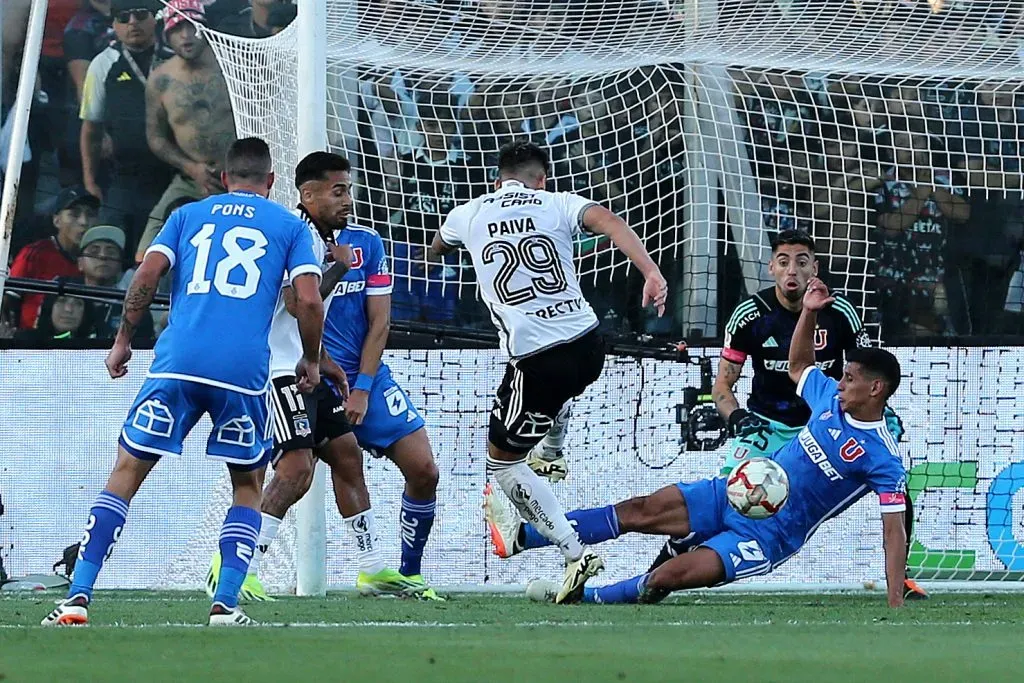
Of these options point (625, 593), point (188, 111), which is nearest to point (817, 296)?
point (625, 593)

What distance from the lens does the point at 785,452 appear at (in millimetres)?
7332

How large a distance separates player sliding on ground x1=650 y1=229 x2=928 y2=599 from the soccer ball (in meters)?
0.79

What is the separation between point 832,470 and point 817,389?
1.29 feet

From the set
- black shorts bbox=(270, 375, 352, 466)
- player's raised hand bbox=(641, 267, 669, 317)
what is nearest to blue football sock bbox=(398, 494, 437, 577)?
black shorts bbox=(270, 375, 352, 466)

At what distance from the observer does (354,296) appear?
751 cm

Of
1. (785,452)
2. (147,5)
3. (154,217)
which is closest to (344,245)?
(785,452)

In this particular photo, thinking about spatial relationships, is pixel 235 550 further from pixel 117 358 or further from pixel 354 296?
pixel 354 296

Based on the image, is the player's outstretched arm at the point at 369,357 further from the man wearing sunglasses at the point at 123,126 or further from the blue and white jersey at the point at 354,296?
the man wearing sunglasses at the point at 123,126

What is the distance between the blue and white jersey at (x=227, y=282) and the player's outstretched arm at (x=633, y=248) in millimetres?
1328

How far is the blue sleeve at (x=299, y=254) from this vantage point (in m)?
5.45

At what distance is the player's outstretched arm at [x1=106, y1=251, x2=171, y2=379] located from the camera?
5.45m

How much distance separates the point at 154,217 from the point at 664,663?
8.26 meters

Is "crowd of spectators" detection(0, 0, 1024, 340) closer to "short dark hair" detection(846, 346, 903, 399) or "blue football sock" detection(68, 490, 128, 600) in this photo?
"short dark hair" detection(846, 346, 903, 399)

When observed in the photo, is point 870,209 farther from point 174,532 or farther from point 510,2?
point 174,532
